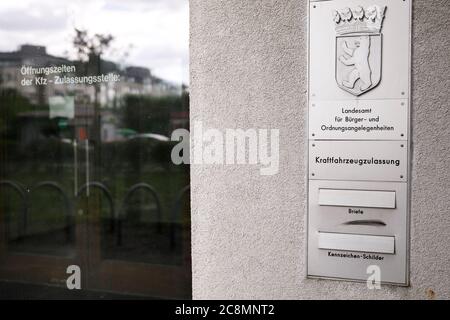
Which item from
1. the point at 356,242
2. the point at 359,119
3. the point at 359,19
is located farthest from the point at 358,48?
the point at 356,242

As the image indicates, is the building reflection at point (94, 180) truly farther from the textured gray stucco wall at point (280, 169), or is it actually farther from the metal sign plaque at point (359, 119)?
the metal sign plaque at point (359, 119)

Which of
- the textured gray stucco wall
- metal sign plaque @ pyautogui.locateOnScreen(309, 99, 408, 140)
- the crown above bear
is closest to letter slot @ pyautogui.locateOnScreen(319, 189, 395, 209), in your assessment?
the textured gray stucco wall

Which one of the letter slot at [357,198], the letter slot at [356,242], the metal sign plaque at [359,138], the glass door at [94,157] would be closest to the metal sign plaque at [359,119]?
the metal sign plaque at [359,138]

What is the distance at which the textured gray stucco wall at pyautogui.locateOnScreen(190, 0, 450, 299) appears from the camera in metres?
2.71

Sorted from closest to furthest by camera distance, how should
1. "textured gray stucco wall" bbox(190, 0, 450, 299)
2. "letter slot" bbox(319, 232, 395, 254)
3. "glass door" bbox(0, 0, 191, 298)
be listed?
"textured gray stucco wall" bbox(190, 0, 450, 299) → "letter slot" bbox(319, 232, 395, 254) → "glass door" bbox(0, 0, 191, 298)

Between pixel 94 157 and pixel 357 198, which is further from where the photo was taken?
pixel 94 157

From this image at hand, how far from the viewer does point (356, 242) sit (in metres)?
2.88

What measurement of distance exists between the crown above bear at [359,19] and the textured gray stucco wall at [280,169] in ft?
0.60

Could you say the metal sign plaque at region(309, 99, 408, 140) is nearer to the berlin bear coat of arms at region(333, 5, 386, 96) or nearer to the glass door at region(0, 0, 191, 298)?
the berlin bear coat of arms at region(333, 5, 386, 96)

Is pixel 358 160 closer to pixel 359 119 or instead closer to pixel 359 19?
pixel 359 119

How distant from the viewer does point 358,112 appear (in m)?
2.81

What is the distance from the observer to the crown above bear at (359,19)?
2758 millimetres

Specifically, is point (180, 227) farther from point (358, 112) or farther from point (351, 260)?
Answer: point (358, 112)

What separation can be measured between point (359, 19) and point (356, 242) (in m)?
1.22
